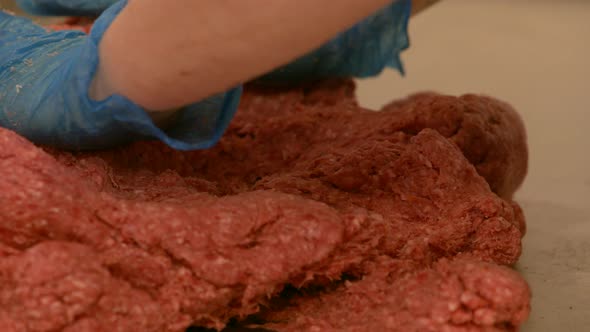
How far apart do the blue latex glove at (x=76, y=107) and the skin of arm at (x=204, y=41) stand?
0.13 feet

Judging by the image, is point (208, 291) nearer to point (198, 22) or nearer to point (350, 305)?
point (350, 305)

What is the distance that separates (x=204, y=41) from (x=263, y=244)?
0.26 meters

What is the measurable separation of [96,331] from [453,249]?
0.50 meters

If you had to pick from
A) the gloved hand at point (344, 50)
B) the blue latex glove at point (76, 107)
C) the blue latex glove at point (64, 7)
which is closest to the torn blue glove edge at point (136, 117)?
the blue latex glove at point (76, 107)

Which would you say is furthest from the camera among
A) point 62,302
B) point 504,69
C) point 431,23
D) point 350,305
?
point 431,23

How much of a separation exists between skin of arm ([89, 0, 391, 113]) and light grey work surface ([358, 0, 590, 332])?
577 mm

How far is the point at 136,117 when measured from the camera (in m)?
0.97

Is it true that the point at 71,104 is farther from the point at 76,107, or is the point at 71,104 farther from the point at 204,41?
the point at 204,41

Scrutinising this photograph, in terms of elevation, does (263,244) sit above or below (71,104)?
below

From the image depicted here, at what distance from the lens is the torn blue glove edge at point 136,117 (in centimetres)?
97

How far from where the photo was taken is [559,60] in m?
2.60

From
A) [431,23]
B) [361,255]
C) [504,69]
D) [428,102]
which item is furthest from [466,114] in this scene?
[431,23]

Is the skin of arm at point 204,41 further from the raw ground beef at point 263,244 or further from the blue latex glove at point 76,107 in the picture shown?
the raw ground beef at point 263,244

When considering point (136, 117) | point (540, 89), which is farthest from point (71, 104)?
point (540, 89)
